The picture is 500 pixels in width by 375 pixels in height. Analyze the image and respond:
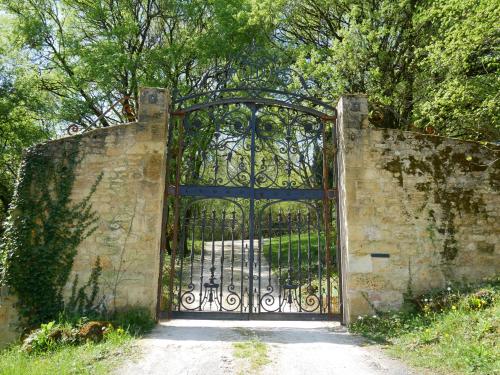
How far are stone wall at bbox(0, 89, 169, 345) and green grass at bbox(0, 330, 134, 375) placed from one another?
2.88 feet

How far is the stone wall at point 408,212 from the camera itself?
614 cm

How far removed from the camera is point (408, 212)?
6340mm

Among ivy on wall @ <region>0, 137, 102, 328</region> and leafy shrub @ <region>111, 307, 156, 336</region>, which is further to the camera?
ivy on wall @ <region>0, 137, 102, 328</region>

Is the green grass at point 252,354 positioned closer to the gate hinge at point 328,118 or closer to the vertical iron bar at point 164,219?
the vertical iron bar at point 164,219

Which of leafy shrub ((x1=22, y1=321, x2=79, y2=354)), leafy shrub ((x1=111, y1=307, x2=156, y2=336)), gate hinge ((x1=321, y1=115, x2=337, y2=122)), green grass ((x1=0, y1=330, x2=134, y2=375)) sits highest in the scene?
gate hinge ((x1=321, y1=115, x2=337, y2=122))

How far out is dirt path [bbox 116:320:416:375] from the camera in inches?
162

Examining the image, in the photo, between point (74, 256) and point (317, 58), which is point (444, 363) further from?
point (317, 58)

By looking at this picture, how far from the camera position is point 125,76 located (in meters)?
12.1

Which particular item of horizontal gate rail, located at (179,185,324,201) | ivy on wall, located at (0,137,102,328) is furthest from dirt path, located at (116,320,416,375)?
horizontal gate rail, located at (179,185,324,201)

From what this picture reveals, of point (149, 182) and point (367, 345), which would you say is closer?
point (367, 345)

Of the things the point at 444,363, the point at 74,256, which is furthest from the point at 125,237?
the point at 444,363

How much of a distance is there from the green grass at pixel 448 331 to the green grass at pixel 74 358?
3.20m

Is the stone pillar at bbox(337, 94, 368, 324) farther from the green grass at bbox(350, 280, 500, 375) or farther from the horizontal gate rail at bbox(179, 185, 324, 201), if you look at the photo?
the green grass at bbox(350, 280, 500, 375)

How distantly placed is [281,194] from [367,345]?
8.36 feet
